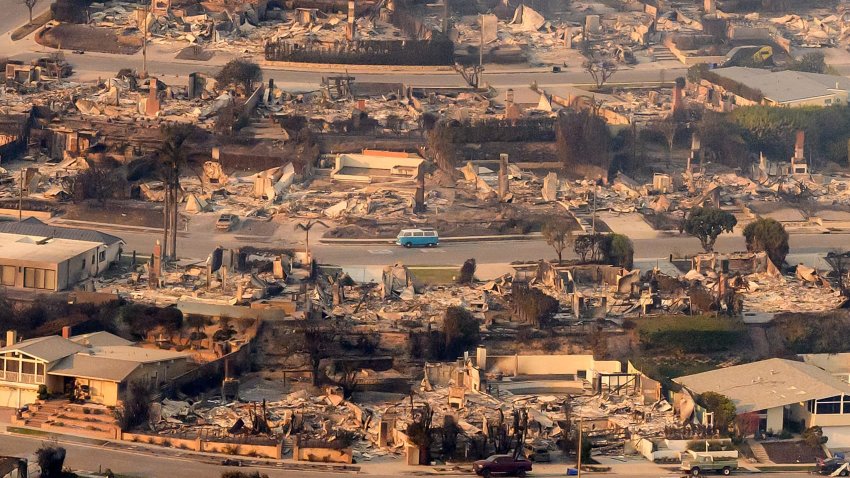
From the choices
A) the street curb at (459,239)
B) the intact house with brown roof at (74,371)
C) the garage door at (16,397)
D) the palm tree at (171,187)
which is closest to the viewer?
the intact house with brown roof at (74,371)

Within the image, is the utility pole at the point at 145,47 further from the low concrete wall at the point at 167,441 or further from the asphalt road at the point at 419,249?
the low concrete wall at the point at 167,441

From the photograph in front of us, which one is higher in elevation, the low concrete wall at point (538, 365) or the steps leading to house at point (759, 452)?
the low concrete wall at point (538, 365)

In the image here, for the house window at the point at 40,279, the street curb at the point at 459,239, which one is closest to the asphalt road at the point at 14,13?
the street curb at the point at 459,239

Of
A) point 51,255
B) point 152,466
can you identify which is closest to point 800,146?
point 51,255

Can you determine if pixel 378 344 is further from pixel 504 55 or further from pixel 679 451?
pixel 504 55

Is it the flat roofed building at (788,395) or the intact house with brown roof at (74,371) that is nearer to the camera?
the intact house with brown roof at (74,371)

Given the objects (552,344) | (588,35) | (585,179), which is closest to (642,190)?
(585,179)

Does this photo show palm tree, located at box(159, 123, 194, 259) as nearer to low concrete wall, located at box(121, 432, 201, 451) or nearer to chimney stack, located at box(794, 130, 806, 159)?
low concrete wall, located at box(121, 432, 201, 451)

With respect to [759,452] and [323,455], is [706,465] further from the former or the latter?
[323,455]
